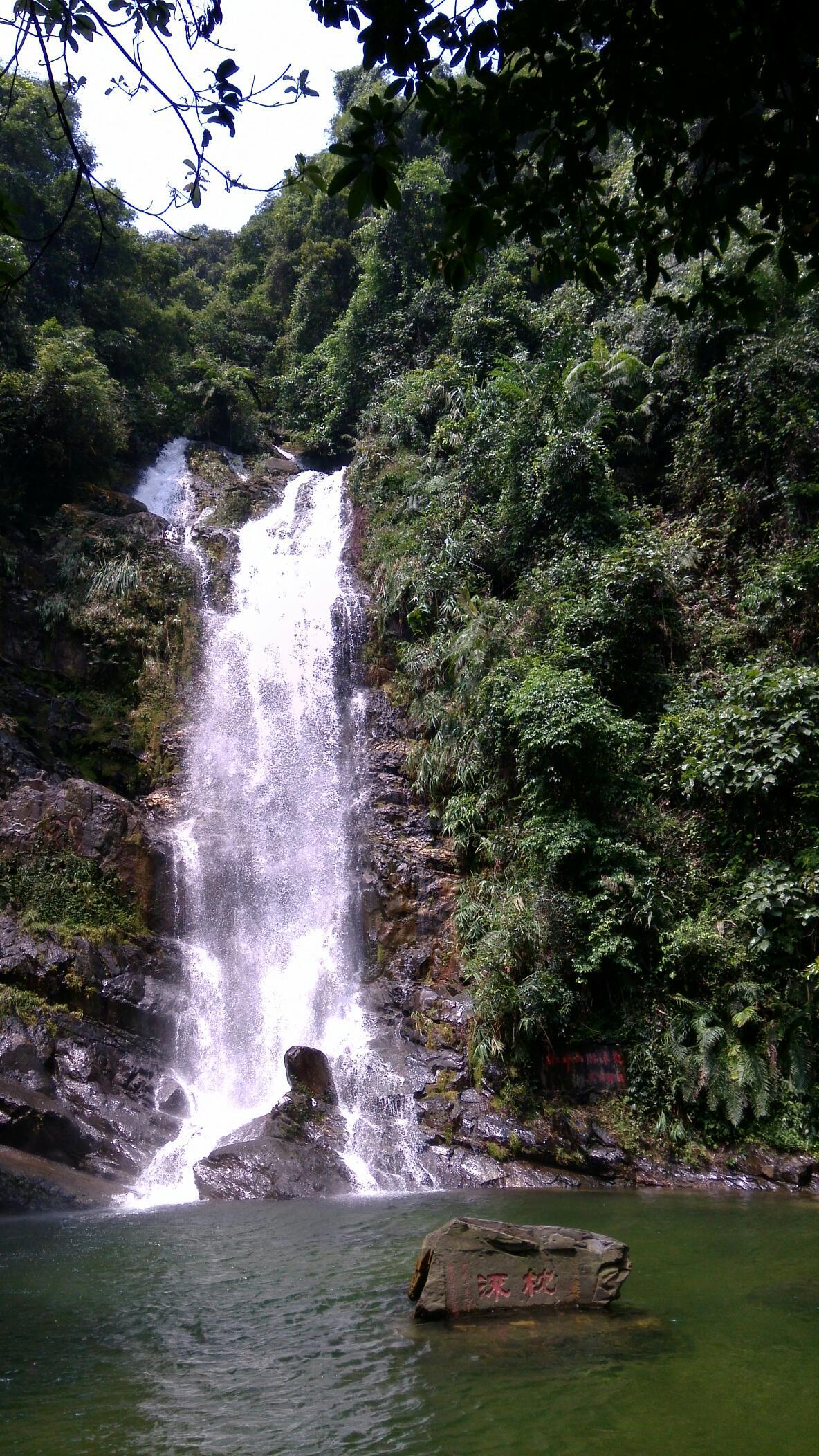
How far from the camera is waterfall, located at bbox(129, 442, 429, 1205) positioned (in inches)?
472

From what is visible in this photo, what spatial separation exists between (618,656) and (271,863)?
7.02 metres

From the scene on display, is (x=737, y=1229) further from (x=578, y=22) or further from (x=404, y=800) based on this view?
(x=404, y=800)

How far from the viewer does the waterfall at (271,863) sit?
1200cm

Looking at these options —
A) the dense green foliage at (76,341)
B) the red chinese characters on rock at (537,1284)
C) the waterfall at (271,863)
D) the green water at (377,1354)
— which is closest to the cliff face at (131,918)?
the waterfall at (271,863)

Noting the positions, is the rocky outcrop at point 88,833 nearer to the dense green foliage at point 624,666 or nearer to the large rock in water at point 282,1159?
the large rock in water at point 282,1159

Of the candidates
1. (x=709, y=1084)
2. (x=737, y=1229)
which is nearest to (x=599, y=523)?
(x=709, y=1084)

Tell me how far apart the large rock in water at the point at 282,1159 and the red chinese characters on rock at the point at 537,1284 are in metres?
5.17

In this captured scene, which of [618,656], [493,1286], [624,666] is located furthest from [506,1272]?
[624,666]

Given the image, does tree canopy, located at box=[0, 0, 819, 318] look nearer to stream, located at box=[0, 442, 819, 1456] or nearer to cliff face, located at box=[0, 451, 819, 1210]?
stream, located at box=[0, 442, 819, 1456]

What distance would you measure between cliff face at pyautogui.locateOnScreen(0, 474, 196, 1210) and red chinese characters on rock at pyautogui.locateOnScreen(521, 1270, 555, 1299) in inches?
252

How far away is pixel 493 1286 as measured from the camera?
529 centimetres

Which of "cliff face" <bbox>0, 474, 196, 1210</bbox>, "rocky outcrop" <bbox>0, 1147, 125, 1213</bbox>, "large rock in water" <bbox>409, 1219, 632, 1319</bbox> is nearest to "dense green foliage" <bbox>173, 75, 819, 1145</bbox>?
"cliff face" <bbox>0, 474, 196, 1210</bbox>

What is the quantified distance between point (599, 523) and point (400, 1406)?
14155mm

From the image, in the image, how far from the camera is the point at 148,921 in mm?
14203
